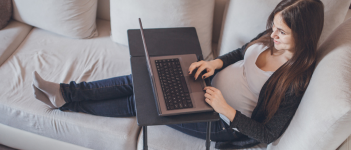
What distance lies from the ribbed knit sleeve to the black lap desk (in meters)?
0.11

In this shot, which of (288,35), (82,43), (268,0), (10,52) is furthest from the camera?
(82,43)

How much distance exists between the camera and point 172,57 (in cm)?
104

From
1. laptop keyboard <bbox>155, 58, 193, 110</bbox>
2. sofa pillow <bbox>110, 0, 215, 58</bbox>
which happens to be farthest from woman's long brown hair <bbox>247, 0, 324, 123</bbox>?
sofa pillow <bbox>110, 0, 215, 58</bbox>

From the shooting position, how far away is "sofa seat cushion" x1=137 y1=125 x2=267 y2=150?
111cm

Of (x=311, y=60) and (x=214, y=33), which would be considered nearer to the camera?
(x=311, y=60)

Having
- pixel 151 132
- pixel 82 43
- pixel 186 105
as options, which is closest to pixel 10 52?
pixel 82 43

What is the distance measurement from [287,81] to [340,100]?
18 cm

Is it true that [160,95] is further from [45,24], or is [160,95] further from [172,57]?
[45,24]

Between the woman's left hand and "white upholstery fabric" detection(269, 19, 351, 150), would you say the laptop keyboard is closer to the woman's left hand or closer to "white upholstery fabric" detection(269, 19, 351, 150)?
the woman's left hand

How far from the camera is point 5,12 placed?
1504 millimetres

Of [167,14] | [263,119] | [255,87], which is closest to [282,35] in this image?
[255,87]

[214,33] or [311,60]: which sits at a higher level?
[311,60]

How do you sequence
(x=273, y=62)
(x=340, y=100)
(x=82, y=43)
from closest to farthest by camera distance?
(x=340, y=100) → (x=273, y=62) → (x=82, y=43)

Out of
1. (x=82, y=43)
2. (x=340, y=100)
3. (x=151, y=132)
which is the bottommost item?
Answer: (x=151, y=132)
